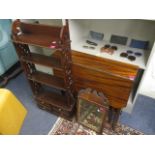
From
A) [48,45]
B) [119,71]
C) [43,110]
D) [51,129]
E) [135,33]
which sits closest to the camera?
[48,45]

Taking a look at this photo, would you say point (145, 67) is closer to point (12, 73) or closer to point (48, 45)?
point (48, 45)

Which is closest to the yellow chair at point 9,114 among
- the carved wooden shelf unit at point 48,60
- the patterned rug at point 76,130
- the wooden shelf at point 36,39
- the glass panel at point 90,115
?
the carved wooden shelf unit at point 48,60

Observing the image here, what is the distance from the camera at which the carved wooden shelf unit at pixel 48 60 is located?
3.62 ft

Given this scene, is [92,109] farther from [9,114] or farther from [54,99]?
[9,114]

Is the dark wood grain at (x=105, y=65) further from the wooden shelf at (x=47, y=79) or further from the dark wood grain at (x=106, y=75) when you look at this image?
the wooden shelf at (x=47, y=79)

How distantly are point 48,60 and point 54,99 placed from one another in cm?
51

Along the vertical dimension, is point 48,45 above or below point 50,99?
above

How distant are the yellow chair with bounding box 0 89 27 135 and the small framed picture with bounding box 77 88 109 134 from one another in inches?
26.7

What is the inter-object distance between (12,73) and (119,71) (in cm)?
182

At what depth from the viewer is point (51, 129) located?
161 centimetres

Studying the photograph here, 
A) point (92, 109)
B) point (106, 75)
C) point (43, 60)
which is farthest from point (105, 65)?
point (43, 60)

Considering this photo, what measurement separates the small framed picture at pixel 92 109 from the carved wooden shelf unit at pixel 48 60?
14 centimetres

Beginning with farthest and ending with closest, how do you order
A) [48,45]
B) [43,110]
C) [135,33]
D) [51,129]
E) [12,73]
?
[12,73], [43,110], [51,129], [135,33], [48,45]
